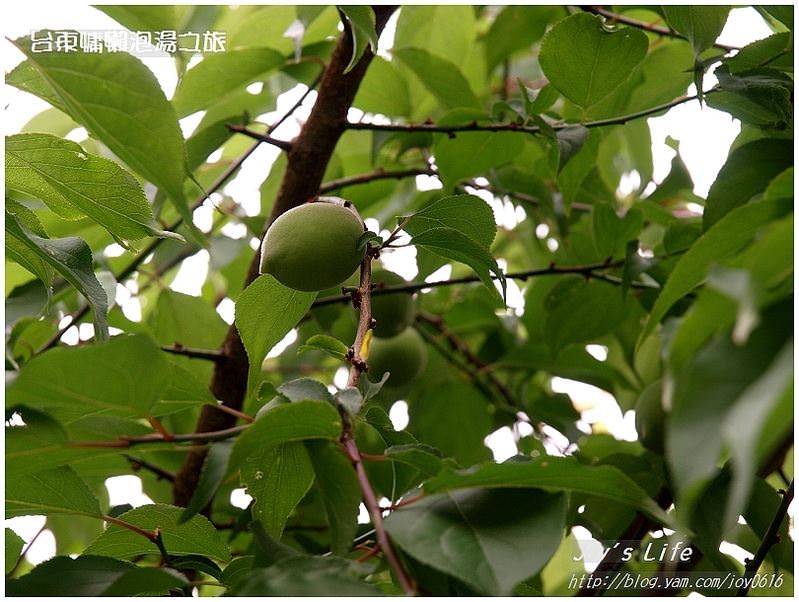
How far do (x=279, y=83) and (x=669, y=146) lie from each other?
558mm

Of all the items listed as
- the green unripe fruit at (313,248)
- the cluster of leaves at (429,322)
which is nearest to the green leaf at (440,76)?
the cluster of leaves at (429,322)

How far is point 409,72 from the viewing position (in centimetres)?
128

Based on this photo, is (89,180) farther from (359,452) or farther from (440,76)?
(440,76)

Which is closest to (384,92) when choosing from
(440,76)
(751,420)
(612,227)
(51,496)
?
(440,76)

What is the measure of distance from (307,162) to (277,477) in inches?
17.9

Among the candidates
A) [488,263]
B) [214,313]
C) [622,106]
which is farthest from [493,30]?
[488,263]

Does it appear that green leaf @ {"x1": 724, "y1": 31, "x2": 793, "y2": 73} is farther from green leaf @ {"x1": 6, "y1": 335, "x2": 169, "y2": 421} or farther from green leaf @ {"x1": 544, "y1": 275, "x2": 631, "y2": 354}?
green leaf @ {"x1": 6, "y1": 335, "x2": 169, "y2": 421}

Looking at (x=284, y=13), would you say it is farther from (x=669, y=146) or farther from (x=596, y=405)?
(x=596, y=405)

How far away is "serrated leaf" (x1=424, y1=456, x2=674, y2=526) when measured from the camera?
0.47 m

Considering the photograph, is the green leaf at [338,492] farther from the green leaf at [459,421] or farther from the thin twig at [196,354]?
the green leaf at [459,421]

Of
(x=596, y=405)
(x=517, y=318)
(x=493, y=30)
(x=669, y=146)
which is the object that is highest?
(x=493, y=30)

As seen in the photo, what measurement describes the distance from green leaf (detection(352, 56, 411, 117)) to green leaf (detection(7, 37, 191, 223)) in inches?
26.5

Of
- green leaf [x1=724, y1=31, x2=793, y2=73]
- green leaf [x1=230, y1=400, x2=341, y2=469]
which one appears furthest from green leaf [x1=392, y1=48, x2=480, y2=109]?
green leaf [x1=230, y1=400, x2=341, y2=469]

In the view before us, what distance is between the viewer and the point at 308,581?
1.46ft
